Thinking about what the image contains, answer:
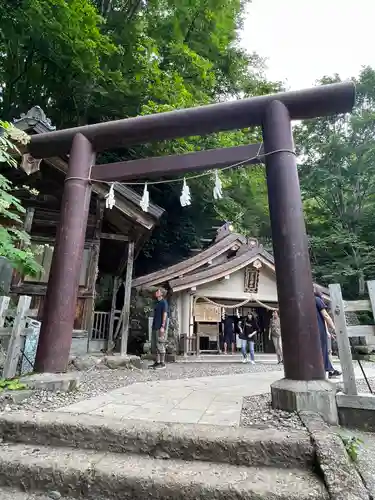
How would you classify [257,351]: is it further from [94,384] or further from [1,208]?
[1,208]

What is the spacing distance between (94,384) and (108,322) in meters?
5.76

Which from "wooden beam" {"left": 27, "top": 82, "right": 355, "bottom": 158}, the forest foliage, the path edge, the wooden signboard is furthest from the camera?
the wooden signboard

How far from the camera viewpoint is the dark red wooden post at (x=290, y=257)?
3.25 meters

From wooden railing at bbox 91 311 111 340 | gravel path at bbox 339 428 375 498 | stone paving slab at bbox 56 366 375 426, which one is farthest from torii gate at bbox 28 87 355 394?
wooden railing at bbox 91 311 111 340

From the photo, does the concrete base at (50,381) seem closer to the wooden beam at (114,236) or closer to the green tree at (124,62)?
the wooden beam at (114,236)

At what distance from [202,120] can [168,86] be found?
666 cm

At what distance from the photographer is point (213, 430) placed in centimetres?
243

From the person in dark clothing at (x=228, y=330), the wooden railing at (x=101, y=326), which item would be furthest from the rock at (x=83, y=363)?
the person in dark clothing at (x=228, y=330)

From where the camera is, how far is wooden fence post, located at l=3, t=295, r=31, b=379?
13.8 ft

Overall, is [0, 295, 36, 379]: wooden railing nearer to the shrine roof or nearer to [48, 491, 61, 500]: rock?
[48, 491, 61, 500]: rock

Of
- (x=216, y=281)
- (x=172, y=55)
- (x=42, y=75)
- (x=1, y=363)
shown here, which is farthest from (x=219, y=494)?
(x=42, y=75)

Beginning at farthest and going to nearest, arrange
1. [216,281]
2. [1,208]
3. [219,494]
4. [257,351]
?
[257,351]
[216,281]
[1,208]
[219,494]

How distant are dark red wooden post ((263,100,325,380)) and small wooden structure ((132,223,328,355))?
7871 mm

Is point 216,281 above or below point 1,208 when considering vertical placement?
above
